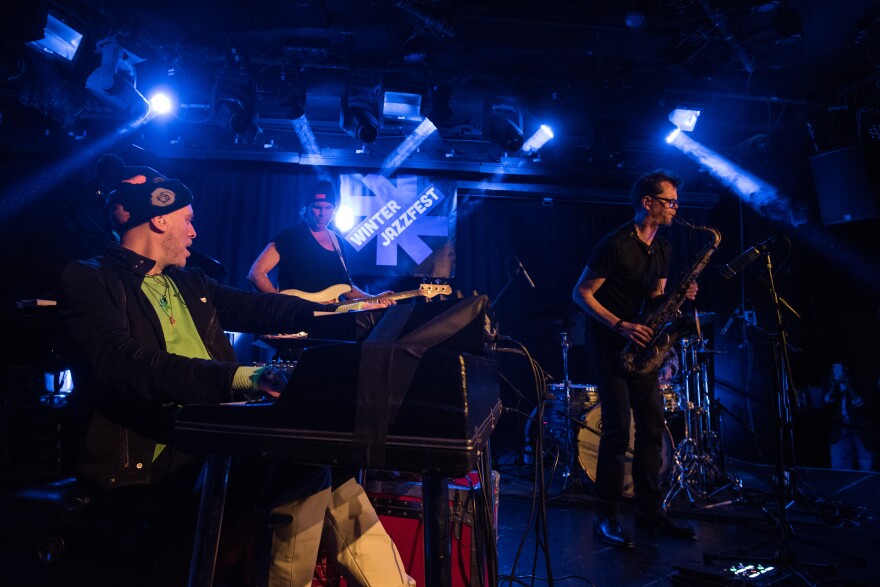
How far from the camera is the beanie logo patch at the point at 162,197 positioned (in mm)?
2115

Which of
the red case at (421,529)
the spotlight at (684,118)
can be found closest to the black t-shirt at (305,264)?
the red case at (421,529)

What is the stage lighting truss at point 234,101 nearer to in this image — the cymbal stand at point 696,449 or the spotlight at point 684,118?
the spotlight at point 684,118

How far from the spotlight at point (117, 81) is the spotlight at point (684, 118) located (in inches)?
249

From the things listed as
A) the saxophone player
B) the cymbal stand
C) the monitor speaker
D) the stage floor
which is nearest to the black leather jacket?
the stage floor

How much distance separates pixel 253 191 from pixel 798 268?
7.65 m

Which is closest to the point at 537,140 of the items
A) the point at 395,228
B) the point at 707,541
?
the point at 395,228

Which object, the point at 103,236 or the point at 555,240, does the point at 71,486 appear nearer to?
the point at 103,236

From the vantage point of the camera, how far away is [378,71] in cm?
583

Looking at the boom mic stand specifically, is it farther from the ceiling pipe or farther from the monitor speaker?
the monitor speaker

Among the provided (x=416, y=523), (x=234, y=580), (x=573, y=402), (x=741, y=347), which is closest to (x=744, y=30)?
(x=741, y=347)

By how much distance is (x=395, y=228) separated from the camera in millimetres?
6762

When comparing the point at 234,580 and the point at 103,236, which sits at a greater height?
the point at 103,236

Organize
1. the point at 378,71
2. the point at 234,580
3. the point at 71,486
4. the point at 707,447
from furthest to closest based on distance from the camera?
1. the point at 378,71
2. the point at 707,447
3. the point at 234,580
4. the point at 71,486

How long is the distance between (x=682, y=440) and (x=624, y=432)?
212cm
